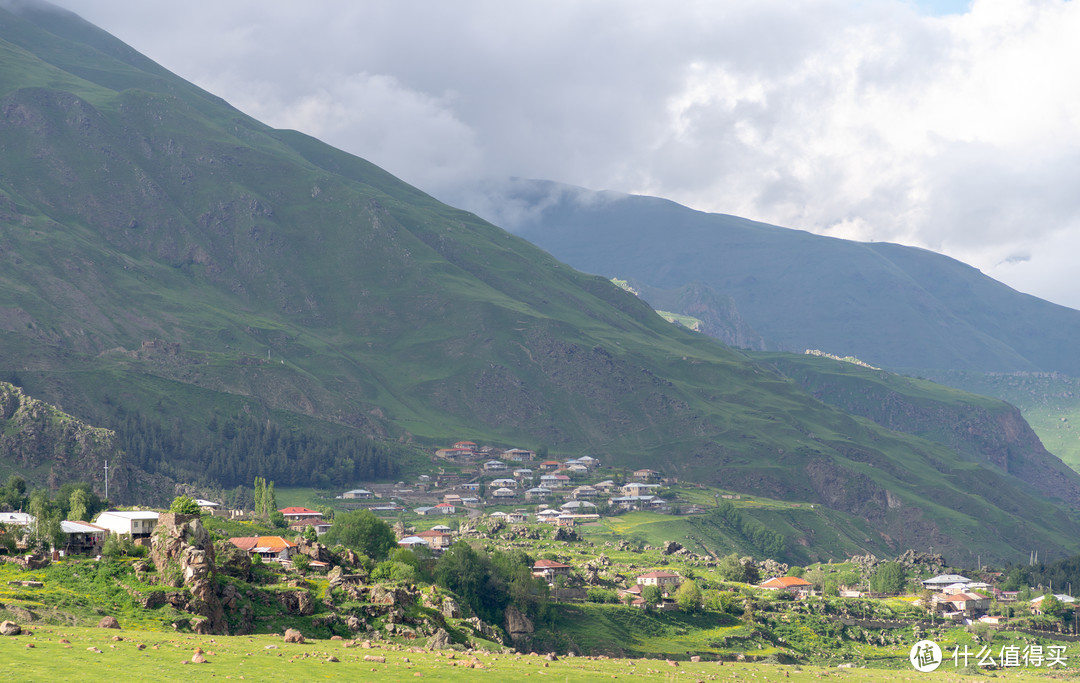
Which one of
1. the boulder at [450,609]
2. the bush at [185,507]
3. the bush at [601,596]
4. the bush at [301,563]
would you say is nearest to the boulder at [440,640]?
the boulder at [450,609]

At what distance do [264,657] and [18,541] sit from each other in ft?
143

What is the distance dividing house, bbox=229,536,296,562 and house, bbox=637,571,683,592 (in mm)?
63964

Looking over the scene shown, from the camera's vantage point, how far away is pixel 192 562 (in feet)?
320

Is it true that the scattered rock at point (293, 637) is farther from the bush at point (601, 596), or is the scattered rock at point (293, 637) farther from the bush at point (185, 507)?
the bush at point (601, 596)

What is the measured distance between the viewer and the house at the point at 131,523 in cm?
11844

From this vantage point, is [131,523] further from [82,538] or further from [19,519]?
[19,519]

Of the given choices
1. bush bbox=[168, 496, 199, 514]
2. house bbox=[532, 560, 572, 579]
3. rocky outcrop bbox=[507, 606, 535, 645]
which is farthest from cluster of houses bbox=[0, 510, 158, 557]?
house bbox=[532, 560, 572, 579]

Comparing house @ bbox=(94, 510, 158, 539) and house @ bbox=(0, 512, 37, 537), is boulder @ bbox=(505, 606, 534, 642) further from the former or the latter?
house @ bbox=(0, 512, 37, 537)

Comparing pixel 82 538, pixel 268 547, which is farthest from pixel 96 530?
pixel 268 547

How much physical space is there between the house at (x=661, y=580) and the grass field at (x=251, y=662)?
8834 cm

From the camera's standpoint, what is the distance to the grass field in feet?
224

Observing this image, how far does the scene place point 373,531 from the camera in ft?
567

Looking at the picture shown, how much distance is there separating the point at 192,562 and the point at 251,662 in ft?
81.1

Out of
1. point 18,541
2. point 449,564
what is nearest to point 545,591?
point 449,564
